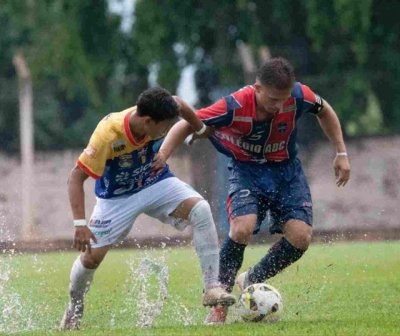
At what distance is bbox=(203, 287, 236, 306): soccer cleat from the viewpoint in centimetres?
823

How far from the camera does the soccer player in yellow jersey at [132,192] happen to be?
322 inches

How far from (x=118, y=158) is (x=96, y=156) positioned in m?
0.27

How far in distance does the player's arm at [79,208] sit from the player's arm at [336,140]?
196 cm

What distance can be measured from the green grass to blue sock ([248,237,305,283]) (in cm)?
32

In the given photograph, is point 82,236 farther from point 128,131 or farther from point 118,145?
point 128,131

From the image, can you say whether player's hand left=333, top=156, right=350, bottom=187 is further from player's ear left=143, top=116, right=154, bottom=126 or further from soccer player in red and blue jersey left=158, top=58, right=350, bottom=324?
player's ear left=143, top=116, right=154, bottom=126

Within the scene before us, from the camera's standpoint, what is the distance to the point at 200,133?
8891 mm

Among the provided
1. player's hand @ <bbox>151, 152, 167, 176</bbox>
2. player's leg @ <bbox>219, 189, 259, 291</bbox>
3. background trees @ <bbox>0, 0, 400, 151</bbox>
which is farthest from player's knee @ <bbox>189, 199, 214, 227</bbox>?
background trees @ <bbox>0, 0, 400, 151</bbox>

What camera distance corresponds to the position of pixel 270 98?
8617 mm

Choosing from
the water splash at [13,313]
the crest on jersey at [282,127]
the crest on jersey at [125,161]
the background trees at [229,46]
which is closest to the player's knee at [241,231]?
the crest on jersey at [282,127]

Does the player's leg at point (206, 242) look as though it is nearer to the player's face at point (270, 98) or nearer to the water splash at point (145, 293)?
the water splash at point (145, 293)

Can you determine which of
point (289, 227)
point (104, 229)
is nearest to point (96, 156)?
point (104, 229)

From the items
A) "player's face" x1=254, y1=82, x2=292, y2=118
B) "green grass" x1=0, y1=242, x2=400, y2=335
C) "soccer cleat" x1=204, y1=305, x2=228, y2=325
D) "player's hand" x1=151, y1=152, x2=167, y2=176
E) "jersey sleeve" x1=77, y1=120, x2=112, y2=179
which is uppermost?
"player's face" x1=254, y1=82, x2=292, y2=118

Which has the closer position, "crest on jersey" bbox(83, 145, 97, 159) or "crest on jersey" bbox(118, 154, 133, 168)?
"crest on jersey" bbox(83, 145, 97, 159)
